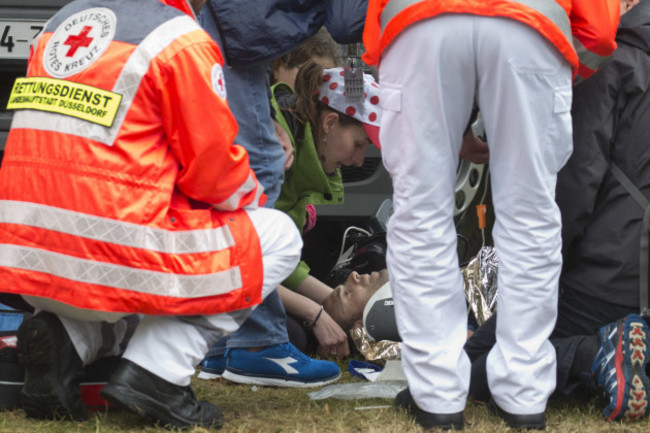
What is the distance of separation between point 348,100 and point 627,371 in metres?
1.58

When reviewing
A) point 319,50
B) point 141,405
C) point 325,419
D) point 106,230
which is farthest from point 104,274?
point 319,50

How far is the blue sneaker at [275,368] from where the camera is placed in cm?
352

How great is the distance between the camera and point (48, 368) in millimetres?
2684

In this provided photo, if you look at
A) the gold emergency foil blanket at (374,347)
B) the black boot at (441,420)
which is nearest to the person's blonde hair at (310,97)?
the gold emergency foil blanket at (374,347)

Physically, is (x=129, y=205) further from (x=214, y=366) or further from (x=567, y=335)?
(x=567, y=335)

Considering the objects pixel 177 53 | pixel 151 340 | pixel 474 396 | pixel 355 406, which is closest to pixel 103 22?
pixel 177 53

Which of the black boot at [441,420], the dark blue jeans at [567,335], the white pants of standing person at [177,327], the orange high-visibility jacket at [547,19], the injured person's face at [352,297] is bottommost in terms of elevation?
the injured person's face at [352,297]

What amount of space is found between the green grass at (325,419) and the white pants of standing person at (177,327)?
179mm

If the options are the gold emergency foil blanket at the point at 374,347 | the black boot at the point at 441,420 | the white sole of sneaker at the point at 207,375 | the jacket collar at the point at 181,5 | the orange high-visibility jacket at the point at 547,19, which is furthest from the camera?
the gold emergency foil blanket at the point at 374,347

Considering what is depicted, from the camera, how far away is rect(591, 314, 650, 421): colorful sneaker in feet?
9.09

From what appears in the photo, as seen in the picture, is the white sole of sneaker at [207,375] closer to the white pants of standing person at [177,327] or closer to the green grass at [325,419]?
the green grass at [325,419]

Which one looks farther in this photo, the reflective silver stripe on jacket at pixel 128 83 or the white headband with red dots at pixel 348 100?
the white headband with red dots at pixel 348 100

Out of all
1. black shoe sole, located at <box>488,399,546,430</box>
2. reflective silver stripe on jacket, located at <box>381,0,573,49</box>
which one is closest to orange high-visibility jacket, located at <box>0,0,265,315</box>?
reflective silver stripe on jacket, located at <box>381,0,573,49</box>

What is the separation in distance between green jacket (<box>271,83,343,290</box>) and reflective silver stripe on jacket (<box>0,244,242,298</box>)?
128cm
